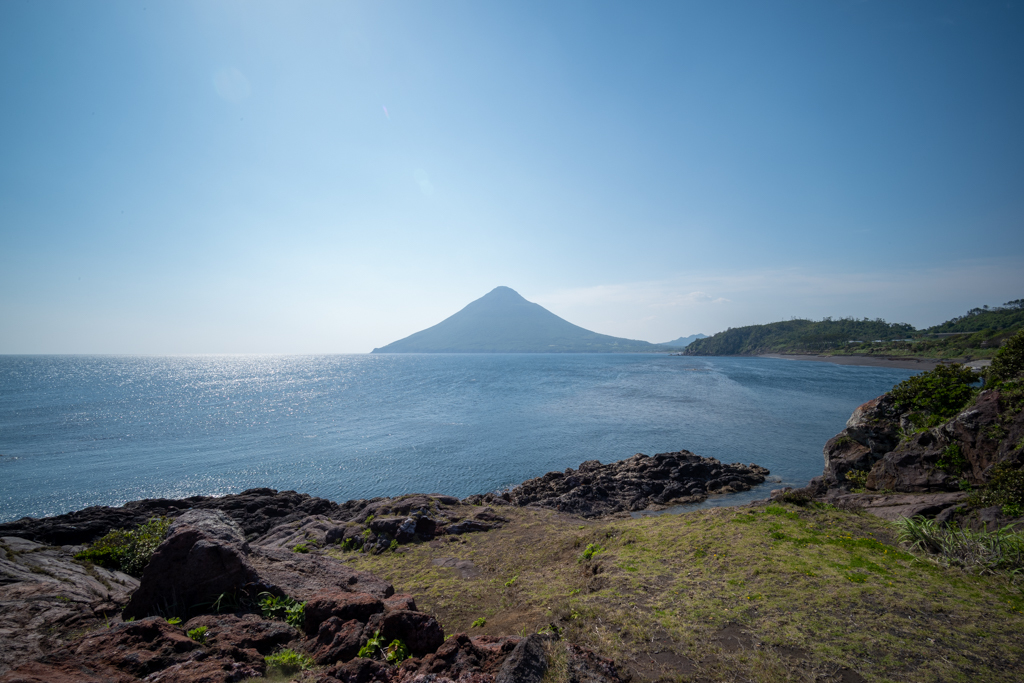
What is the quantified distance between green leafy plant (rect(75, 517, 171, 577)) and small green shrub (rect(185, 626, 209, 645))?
17.9ft

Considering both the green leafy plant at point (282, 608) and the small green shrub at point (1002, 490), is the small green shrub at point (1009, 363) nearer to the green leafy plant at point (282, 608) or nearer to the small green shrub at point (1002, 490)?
the small green shrub at point (1002, 490)

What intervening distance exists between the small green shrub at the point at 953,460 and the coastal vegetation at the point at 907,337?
110 meters

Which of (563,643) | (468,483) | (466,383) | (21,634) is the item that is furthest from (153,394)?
(563,643)

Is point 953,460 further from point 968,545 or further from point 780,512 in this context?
point 780,512

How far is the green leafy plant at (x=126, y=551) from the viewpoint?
10.6m

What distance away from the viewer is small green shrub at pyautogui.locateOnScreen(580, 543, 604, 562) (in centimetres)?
1177

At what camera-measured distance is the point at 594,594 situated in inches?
356

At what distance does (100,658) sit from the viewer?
17.4 ft

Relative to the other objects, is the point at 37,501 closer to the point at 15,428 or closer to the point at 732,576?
the point at 15,428

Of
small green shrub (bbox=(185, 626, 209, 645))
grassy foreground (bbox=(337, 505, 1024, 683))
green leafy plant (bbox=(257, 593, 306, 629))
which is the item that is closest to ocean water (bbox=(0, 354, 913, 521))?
grassy foreground (bbox=(337, 505, 1024, 683))

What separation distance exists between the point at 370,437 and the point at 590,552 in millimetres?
32936

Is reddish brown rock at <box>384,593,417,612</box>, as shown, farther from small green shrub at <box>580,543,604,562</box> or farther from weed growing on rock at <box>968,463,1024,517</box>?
weed growing on rock at <box>968,463,1024,517</box>

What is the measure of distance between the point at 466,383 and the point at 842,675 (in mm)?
81119

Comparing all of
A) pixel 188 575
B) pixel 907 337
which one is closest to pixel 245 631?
pixel 188 575
